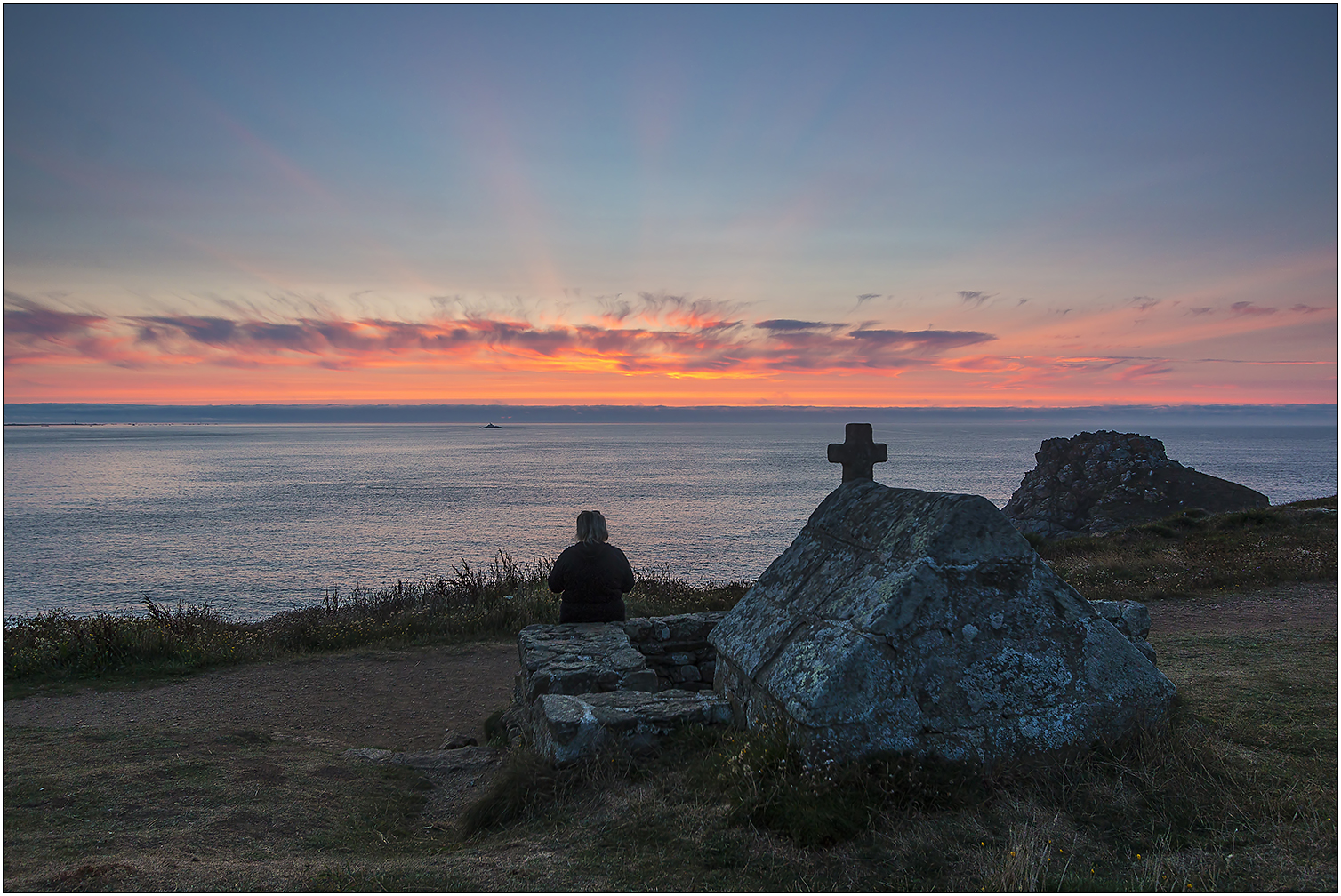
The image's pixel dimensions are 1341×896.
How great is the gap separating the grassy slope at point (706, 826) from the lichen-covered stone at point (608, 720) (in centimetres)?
21

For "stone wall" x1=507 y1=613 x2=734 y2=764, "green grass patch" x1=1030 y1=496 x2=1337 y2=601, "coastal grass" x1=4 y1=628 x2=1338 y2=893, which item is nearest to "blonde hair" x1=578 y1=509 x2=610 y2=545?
"stone wall" x1=507 y1=613 x2=734 y2=764

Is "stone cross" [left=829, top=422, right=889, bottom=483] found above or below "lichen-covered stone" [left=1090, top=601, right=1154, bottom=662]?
above

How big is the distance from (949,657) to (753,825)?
177 centimetres

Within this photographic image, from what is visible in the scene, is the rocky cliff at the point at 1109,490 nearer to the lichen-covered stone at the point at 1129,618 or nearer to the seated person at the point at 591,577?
the lichen-covered stone at the point at 1129,618

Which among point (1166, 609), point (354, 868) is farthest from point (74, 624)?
point (1166, 609)

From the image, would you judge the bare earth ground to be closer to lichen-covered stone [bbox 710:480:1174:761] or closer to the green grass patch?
the green grass patch

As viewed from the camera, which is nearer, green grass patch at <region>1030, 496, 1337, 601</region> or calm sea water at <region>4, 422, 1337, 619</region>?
green grass patch at <region>1030, 496, 1337, 601</region>

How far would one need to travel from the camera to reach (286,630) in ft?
44.2

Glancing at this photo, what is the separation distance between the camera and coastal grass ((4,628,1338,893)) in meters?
3.96

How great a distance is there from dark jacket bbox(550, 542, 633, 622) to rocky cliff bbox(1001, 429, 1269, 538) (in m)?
33.3

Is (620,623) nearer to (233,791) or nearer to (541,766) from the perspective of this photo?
(541,766)

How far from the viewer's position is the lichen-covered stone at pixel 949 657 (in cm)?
480

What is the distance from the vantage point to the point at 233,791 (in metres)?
6.18

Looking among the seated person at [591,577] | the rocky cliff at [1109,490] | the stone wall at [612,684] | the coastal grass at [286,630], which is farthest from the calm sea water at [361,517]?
the stone wall at [612,684]
